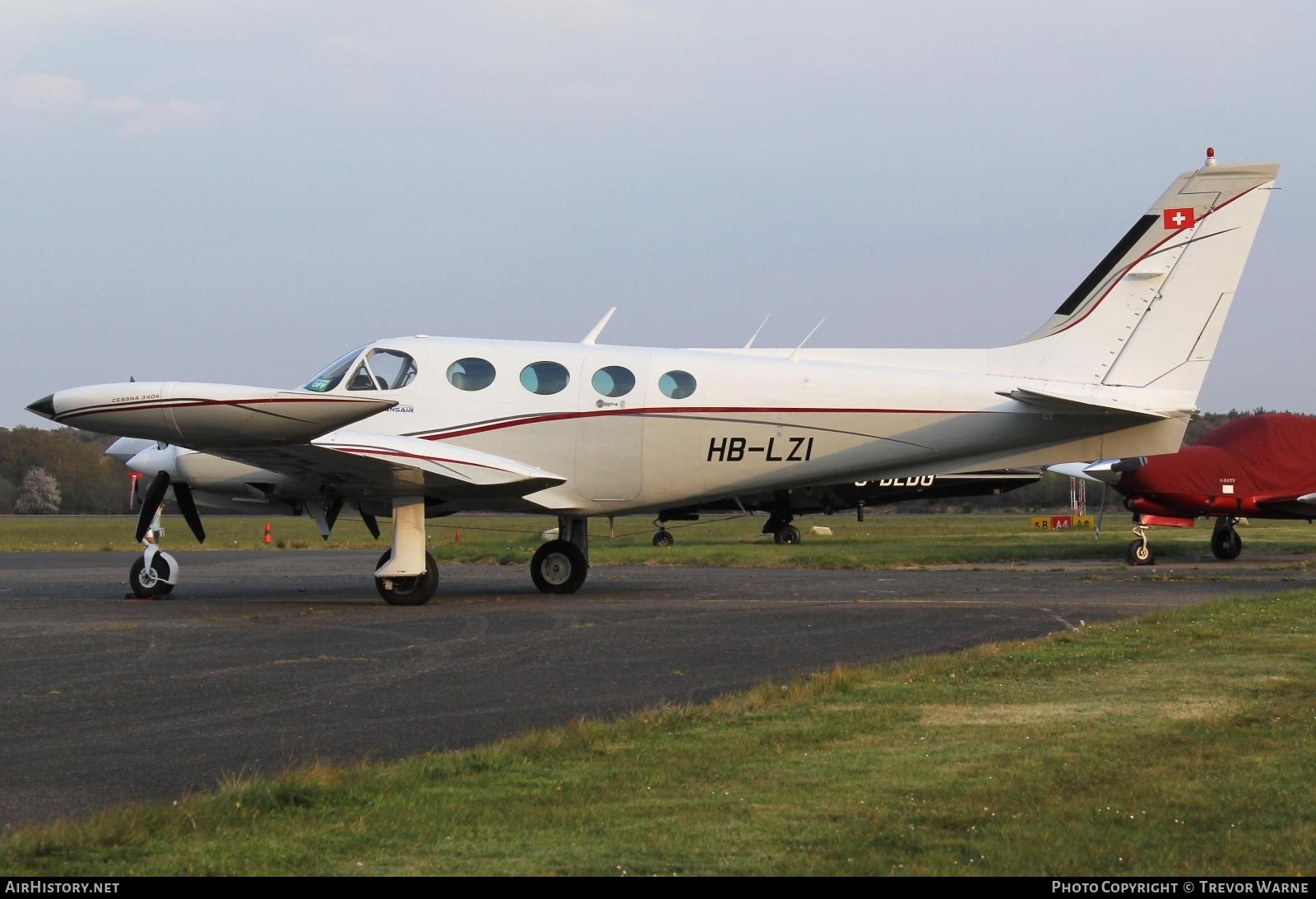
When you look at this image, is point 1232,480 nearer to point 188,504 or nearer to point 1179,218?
point 1179,218

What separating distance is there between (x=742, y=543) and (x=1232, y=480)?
1358 centimetres

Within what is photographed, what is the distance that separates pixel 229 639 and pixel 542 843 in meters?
8.05

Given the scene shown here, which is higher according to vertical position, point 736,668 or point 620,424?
point 620,424

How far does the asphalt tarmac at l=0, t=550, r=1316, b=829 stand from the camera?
6.89 metres

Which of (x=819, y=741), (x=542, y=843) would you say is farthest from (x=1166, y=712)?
(x=542, y=843)

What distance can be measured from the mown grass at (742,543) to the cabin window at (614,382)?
29.6ft

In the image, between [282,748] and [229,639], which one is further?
[229,639]

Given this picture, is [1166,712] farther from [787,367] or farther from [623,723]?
[787,367]

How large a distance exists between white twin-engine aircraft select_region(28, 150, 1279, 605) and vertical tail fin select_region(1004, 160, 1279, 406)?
0.02 metres

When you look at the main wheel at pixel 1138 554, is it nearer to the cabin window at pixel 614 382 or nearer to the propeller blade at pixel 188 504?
the cabin window at pixel 614 382

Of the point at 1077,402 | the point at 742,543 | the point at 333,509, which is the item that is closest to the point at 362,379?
the point at 333,509

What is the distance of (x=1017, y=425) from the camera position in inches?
630

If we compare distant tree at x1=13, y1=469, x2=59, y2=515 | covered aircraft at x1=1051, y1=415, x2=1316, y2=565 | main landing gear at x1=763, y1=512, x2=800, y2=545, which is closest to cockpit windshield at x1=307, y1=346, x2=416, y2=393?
covered aircraft at x1=1051, y1=415, x2=1316, y2=565

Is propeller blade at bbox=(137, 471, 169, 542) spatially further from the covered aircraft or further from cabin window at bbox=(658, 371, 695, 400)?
the covered aircraft
